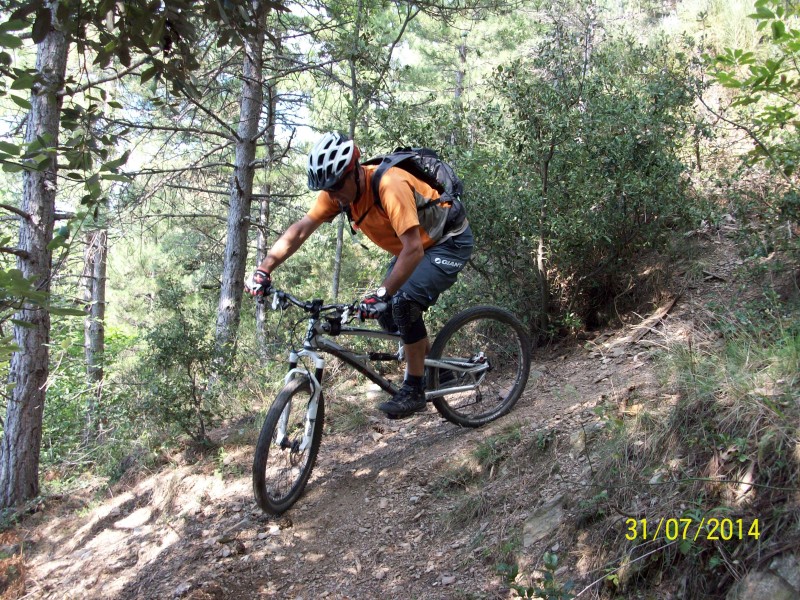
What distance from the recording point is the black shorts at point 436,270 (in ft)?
13.4

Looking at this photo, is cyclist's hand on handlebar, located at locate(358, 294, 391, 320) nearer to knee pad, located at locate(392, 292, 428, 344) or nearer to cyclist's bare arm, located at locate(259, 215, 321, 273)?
knee pad, located at locate(392, 292, 428, 344)

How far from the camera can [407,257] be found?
146 inches

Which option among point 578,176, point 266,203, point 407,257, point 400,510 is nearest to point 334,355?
point 407,257

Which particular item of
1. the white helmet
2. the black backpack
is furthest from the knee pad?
the white helmet

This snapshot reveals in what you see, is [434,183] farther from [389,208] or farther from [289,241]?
[289,241]

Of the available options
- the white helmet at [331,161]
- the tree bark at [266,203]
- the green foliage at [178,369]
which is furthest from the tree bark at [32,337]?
the white helmet at [331,161]

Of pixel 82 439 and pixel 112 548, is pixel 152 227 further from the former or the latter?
pixel 112 548

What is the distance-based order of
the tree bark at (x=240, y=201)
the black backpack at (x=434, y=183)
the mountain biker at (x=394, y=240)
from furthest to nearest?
the tree bark at (x=240, y=201), the black backpack at (x=434, y=183), the mountain biker at (x=394, y=240)

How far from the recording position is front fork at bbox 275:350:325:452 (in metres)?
3.86

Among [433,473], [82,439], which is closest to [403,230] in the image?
[433,473]
